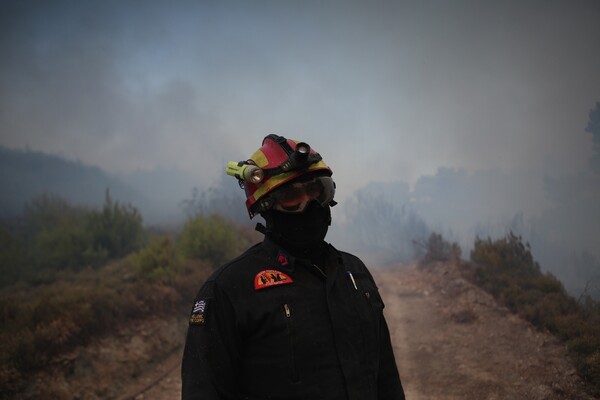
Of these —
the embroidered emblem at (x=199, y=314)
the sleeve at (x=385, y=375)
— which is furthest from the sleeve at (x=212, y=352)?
the sleeve at (x=385, y=375)

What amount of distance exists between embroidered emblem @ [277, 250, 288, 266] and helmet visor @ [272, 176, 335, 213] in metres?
0.27

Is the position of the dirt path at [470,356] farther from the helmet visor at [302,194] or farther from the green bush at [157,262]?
the helmet visor at [302,194]

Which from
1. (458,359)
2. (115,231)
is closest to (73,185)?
(115,231)

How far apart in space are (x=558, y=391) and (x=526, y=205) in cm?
2308

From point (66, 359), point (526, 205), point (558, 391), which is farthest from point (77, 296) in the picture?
point (526, 205)

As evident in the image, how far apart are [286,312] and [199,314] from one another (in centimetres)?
46

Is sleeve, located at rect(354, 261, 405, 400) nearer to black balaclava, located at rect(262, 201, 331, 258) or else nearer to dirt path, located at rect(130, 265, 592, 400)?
black balaclava, located at rect(262, 201, 331, 258)

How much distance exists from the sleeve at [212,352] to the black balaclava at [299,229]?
0.51 m

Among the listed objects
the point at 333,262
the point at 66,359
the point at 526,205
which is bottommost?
the point at 66,359

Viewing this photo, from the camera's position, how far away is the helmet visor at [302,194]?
6.91ft

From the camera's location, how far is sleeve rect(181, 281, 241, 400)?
1629mm

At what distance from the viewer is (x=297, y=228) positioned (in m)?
2.12

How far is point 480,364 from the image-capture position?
7.27 meters

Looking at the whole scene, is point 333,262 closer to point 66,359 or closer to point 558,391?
point 558,391
